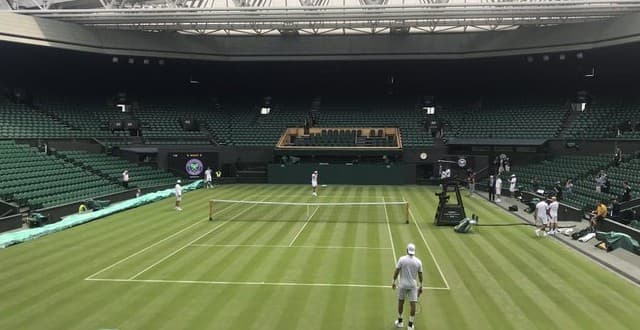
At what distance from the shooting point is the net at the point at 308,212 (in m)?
24.0

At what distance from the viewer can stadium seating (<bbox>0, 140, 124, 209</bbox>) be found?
25.6 metres

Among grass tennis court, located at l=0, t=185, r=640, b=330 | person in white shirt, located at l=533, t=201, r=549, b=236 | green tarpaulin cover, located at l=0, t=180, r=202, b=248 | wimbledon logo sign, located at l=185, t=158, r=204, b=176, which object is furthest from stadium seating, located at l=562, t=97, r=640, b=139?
green tarpaulin cover, located at l=0, t=180, r=202, b=248

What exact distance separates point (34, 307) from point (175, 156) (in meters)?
33.1

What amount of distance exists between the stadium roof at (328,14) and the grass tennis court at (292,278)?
17.6m

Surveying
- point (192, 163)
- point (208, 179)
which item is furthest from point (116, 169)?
point (192, 163)

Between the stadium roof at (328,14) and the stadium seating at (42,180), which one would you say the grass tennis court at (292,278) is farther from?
the stadium roof at (328,14)

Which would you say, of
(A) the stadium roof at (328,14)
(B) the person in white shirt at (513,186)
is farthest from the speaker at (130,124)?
(B) the person in white shirt at (513,186)

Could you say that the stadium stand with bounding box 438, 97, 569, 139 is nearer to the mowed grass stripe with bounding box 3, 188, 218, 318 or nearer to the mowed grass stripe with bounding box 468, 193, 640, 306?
the mowed grass stripe with bounding box 468, 193, 640, 306

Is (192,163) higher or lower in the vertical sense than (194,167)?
higher

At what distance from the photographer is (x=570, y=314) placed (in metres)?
11.1

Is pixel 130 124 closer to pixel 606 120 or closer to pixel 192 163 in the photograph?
pixel 192 163

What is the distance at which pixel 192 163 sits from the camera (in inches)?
1741

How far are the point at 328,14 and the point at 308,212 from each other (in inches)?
647

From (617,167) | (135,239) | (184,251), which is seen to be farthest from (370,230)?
(617,167)
